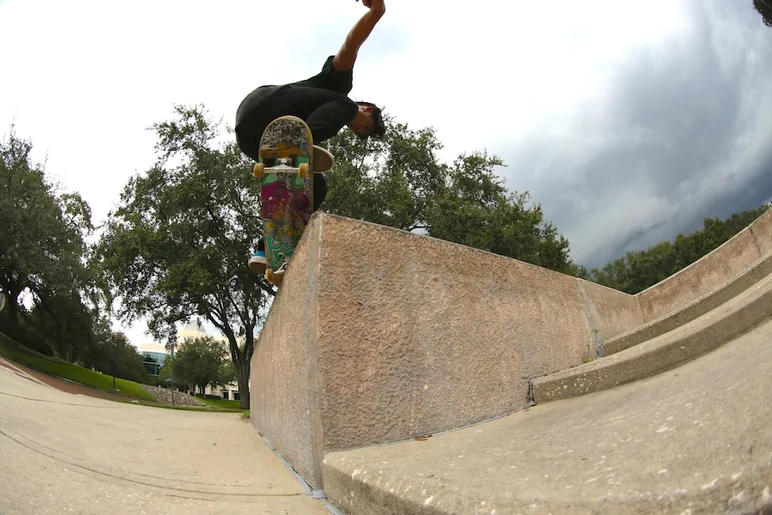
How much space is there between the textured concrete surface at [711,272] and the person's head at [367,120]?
5.06 m

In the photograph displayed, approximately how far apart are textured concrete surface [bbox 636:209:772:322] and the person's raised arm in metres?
5.55

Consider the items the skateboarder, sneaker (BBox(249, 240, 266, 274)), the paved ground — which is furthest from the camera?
sneaker (BBox(249, 240, 266, 274))

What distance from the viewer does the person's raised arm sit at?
9.73ft

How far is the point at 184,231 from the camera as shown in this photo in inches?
730

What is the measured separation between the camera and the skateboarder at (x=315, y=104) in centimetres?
333

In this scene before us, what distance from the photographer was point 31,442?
6.13 ft

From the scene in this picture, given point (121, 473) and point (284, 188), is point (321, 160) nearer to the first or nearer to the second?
point (284, 188)

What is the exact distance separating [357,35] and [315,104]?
1.92ft

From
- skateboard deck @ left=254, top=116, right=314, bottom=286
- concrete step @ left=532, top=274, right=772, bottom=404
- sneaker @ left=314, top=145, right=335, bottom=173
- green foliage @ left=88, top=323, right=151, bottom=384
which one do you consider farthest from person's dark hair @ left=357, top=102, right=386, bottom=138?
green foliage @ left=88, top=323, right=151, bottom=384

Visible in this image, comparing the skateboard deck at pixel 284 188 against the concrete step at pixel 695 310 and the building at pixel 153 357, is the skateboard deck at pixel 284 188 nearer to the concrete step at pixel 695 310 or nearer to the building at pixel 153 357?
the concrete step at pixel 695 310

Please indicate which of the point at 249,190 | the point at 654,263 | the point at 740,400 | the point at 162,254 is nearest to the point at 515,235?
the point at 249,190

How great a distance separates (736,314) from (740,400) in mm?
1141

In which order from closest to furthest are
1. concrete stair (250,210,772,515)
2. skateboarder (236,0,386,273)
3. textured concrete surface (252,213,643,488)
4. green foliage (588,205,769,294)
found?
concrete stair (250,210,772,515), textured concrete surface (252,213,643,488), skateboarder (236,0,386,273), green foliage (588,205,769,294)

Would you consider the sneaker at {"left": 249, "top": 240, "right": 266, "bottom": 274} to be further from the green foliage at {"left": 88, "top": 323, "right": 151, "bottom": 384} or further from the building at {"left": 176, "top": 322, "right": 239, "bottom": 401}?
the building at {"left": 176, "top": 322, "right": 239, "bottom": 401}
